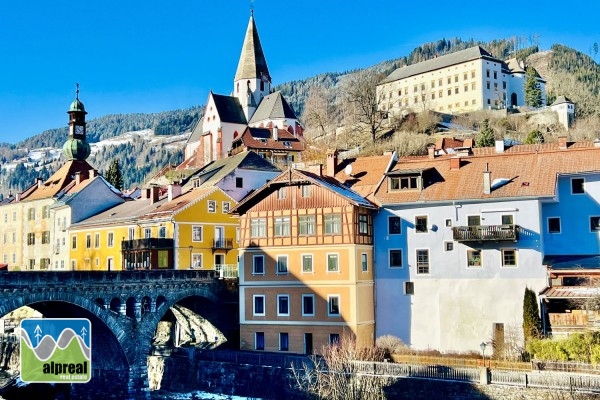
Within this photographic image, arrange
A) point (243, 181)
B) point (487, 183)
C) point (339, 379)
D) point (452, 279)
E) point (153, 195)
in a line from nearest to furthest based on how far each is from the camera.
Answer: point (339, 379)
point (487, 183)
point (452, 279)
point (153, 195)
point (243, 181)

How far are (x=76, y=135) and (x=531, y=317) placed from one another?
217ft

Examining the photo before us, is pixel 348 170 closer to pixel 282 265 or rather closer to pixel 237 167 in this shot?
pixel 282 265

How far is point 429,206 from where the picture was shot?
162ft

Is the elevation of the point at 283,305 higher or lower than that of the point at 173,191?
lower

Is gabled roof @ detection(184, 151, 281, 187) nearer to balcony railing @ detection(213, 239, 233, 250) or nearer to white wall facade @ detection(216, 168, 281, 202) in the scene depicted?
white wall facade @ detection(216, 168, 281, 202)

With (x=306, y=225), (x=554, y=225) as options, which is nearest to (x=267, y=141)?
(x=306, y=225)

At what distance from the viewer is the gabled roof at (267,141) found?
339 ft

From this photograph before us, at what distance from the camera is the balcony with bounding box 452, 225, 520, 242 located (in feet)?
150

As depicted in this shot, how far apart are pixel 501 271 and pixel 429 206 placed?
6326 millimetres

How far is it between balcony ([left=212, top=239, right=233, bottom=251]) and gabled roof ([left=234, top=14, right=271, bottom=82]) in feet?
231

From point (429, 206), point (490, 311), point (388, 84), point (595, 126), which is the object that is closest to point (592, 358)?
point (490, 311)

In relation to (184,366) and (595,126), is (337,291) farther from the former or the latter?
(595,126)

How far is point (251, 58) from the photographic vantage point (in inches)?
5143

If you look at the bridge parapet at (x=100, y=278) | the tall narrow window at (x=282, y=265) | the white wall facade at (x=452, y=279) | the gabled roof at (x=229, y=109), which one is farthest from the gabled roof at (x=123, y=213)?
the gabled roof at (x=229, y=109)
